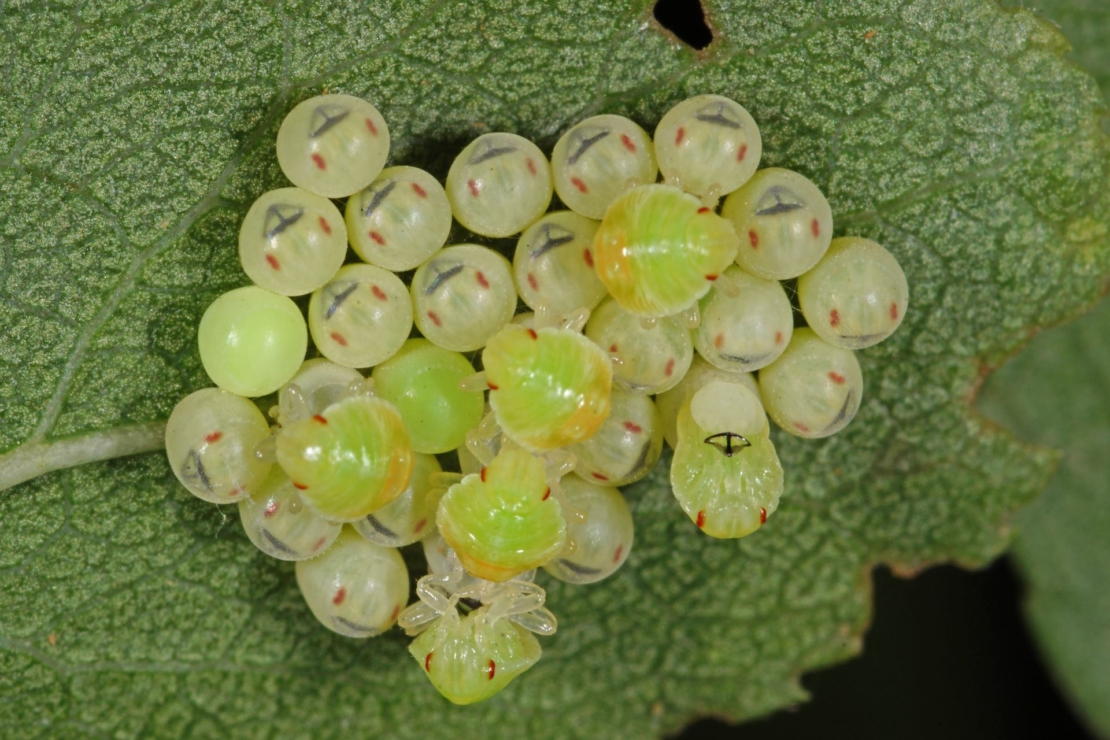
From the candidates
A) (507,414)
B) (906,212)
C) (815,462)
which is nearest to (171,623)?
(507,414)

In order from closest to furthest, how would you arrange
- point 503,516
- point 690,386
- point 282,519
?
point 503,516
point 282,519
point 690,386

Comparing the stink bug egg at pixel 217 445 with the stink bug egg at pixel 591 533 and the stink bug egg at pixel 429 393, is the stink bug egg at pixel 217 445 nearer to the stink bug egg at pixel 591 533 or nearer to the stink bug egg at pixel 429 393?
the stink bug egg at pixel 429 393

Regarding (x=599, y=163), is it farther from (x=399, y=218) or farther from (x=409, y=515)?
(x=409, y=515)

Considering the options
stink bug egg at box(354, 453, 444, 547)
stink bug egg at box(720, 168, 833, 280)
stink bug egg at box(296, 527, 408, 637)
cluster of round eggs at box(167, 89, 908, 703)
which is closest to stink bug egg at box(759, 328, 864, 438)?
cluster of round eggs at box(167, 89, 908, 703)

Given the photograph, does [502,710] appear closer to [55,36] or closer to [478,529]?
[478,529]

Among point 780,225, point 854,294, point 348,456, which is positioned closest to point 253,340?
point 348,456

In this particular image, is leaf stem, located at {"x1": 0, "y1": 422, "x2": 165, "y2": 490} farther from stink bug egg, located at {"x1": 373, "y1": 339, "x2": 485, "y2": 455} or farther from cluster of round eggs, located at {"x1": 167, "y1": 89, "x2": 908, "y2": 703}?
stink bug egg, located at {"x1": 373, "y1": 339, "x2": 485, "y2": 455}
